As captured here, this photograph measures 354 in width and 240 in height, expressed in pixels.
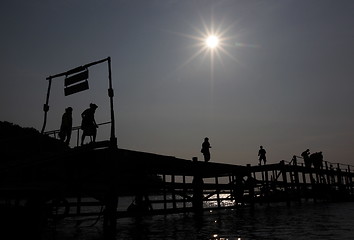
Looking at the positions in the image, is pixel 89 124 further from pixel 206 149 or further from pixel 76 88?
pixel 206 149

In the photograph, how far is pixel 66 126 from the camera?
43.2 feet

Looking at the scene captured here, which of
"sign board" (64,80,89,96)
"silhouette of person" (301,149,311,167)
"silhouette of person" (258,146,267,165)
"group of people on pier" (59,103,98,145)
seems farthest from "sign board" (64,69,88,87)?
"silhouette of person" (301,149,311,167)

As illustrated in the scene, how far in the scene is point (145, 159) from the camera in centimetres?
1434

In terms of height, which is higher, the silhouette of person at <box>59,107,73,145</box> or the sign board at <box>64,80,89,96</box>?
the sign board at <box>64,80,89,96</box>

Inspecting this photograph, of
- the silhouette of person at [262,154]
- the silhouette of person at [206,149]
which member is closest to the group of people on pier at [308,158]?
the silhouette of person at [262,154]

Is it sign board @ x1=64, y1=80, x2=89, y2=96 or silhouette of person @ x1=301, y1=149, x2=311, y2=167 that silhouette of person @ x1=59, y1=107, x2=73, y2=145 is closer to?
sign board @ x1=64, y1=80, x2=89, y2=96

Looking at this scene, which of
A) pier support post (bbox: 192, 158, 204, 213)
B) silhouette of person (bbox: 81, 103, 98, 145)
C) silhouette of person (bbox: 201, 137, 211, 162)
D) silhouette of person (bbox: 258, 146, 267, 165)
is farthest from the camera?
silhouette of person (bbox: 258, 146, 267, 165)

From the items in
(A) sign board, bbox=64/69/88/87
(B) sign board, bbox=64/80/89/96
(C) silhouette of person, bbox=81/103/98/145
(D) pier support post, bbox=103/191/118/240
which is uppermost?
(A) sign board, bbox=64/69/88/87

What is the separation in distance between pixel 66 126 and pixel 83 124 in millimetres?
824

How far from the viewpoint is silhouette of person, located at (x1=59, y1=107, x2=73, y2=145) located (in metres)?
13.1

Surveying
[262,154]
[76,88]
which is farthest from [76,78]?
[262,154]

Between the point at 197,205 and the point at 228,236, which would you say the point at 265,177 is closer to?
the point at 197,205

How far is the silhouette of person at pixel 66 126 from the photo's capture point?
13127 mm

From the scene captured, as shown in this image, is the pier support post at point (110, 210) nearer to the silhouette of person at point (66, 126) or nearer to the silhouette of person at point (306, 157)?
the silhouette of person at point (66, 126)
